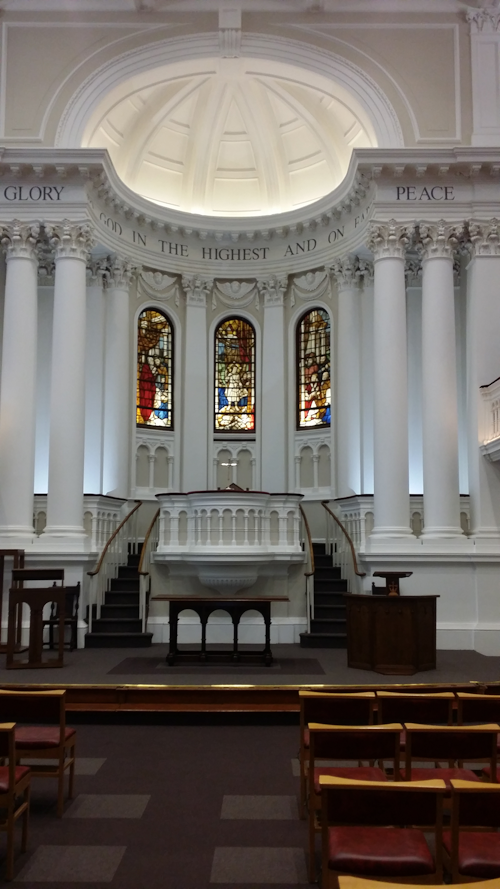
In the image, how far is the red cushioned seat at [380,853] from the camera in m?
3.55

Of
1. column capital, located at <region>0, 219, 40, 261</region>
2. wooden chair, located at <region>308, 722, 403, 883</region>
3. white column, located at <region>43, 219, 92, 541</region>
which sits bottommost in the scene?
wooden chair, located at <region>308, 722, 403, 883</region>

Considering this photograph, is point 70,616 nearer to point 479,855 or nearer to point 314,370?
point 314,370

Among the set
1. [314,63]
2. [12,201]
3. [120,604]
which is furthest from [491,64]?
[120,604]

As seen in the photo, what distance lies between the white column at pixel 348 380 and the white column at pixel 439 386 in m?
2.37

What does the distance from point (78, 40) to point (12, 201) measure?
10.8ft

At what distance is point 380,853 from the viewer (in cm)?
365

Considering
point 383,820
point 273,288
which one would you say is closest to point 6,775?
point 383,820

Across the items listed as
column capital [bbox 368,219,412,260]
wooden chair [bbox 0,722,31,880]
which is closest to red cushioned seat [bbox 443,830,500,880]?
wooden chair [bbox 0,722,31,880]

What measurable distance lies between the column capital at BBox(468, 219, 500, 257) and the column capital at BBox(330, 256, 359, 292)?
2853mm

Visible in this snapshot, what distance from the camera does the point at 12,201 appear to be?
13727 mm

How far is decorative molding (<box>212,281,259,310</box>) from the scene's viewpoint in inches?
695

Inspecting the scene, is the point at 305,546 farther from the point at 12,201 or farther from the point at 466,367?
the point at 12,201

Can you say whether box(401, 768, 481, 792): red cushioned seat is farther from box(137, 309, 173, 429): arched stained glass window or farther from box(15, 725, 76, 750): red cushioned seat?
box(137, 309, 173, 429): arched stained glass window

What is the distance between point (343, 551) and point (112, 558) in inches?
163
